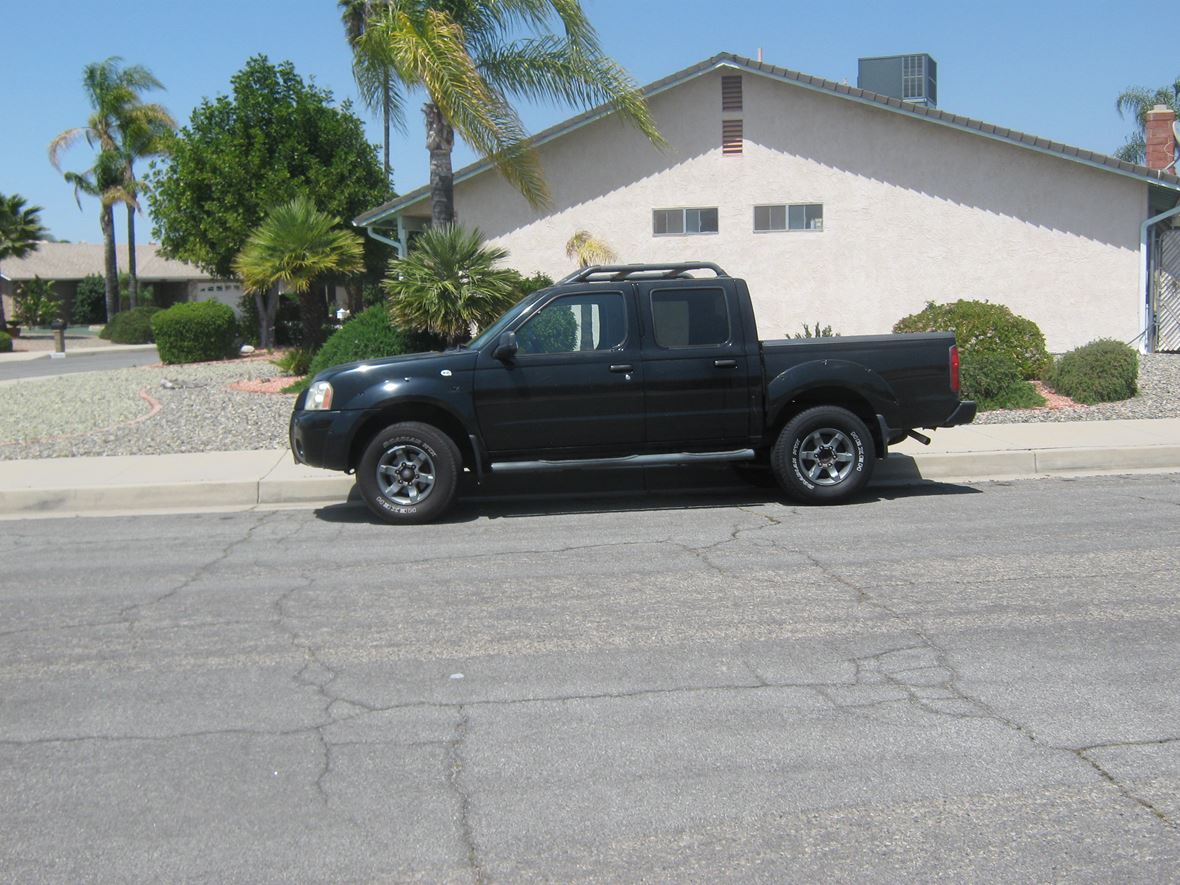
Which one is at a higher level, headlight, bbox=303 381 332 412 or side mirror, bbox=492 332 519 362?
→ side mirror, bbox=492 332 519 362

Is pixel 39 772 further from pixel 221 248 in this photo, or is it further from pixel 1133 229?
pixel 221 248

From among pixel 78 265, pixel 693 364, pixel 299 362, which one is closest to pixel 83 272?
pixel 78 265

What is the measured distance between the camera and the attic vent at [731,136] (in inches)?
820

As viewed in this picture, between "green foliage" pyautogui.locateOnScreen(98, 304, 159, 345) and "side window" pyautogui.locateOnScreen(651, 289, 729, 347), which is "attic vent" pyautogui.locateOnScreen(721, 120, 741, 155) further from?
"green foliage" pyautogui.locateOnScreen(98, 304, 159, 345)

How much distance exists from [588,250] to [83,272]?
55426 millimetres

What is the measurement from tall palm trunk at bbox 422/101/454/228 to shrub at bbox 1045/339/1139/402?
8757 mm

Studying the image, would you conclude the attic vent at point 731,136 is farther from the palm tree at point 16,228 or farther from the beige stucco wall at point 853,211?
the palm tree at point 16,228

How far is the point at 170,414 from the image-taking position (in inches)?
673

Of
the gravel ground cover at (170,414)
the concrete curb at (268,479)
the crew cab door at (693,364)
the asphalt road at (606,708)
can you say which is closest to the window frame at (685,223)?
the gravel ground cover at (170,414)

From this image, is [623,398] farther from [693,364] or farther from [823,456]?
[823,456]

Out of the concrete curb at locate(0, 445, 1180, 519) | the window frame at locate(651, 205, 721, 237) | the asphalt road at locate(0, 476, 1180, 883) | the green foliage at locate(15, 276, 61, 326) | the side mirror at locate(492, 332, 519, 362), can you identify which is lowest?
the asphalt road at locate(0, 476, 1180, 883)

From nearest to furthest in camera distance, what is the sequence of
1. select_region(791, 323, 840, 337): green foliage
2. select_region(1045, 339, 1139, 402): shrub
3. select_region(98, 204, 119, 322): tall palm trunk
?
select_region(1045, 339, 1139, 402): shrub → select_region(791, 323, 840, 337): green foliage → select_region(98, 204, 119, 322): tall palm trunk

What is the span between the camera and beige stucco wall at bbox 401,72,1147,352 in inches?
805

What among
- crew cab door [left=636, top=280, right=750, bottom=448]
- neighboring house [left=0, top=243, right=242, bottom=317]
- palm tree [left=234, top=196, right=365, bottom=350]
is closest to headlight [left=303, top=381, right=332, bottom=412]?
crew cab door [left=636, top=280, right=750, bottom=448]
